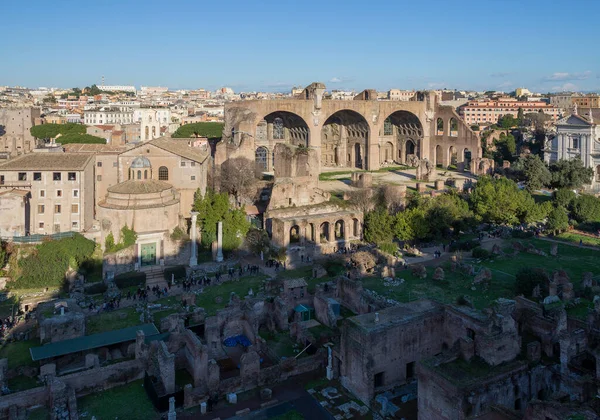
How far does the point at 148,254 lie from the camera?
93.6 ft

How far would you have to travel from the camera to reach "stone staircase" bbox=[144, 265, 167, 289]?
87.1 ft

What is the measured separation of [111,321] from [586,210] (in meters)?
30.6

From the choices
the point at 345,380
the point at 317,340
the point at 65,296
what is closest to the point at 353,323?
the point at 345,380

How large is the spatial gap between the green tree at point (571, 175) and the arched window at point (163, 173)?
29.0m

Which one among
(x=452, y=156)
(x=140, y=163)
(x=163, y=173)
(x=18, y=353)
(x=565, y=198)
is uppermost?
(x=452, y=156)

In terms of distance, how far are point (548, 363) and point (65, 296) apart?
65.3ft

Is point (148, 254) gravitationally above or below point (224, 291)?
above

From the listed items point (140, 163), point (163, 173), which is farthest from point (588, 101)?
point (140, 163)

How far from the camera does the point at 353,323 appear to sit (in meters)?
16.0

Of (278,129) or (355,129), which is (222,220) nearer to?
(278,129)

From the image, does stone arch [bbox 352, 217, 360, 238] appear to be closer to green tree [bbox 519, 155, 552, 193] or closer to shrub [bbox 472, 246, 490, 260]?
shrub [bbox 472, 246, 490, 260]

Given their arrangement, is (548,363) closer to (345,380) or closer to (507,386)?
(507,386)

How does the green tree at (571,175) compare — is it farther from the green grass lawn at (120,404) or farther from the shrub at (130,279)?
the green grass lawn at (120,404)

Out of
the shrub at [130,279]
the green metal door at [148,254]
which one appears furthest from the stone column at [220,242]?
the shrub at [130,279]
